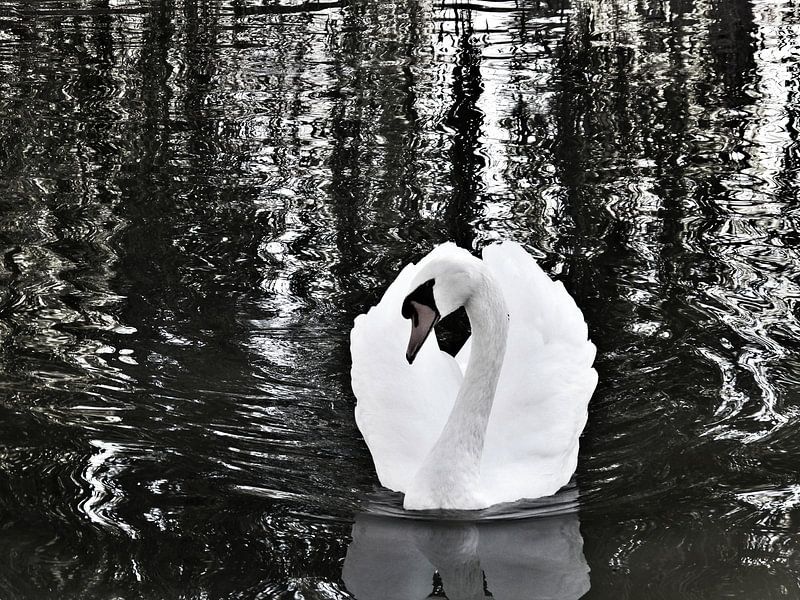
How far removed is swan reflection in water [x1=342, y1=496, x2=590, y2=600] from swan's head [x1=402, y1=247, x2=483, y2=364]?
2.42 ft

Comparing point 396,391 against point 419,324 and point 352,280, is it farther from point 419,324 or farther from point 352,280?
point 352,280

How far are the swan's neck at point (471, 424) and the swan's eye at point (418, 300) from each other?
0.65 feet

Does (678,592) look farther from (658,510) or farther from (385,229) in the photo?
(385,229)

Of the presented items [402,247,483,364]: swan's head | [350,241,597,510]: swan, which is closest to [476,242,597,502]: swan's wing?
[350,241,597,510]: swan

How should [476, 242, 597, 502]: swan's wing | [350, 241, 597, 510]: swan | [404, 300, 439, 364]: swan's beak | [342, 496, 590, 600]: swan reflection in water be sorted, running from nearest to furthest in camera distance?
[342, 496, 590, 600]: swan reflection in water
[404, 300, 439, 364]: swan's beak
[350, 241, 597, 510]: swan
[476, 242, 597, 502]: swan's wing

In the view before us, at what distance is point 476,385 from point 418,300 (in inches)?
18.2

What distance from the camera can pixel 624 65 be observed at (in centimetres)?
1224

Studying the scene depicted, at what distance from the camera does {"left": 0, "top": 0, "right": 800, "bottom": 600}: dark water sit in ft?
15.4

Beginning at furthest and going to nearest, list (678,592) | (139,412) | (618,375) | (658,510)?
(618,375) → (139,412) → (658,510) → (678,592)

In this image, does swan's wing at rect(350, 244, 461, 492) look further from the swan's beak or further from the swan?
the swan's beak

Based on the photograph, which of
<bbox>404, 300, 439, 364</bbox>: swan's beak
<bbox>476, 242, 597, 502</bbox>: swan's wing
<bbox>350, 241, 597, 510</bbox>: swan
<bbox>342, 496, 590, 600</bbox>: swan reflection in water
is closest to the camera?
<bbox>342, 496, 590, 600</bbox>: swan reflection in water

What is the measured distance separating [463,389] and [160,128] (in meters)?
6.33

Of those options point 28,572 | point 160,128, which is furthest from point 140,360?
point 160,128

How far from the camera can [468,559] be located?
15.2 ft
